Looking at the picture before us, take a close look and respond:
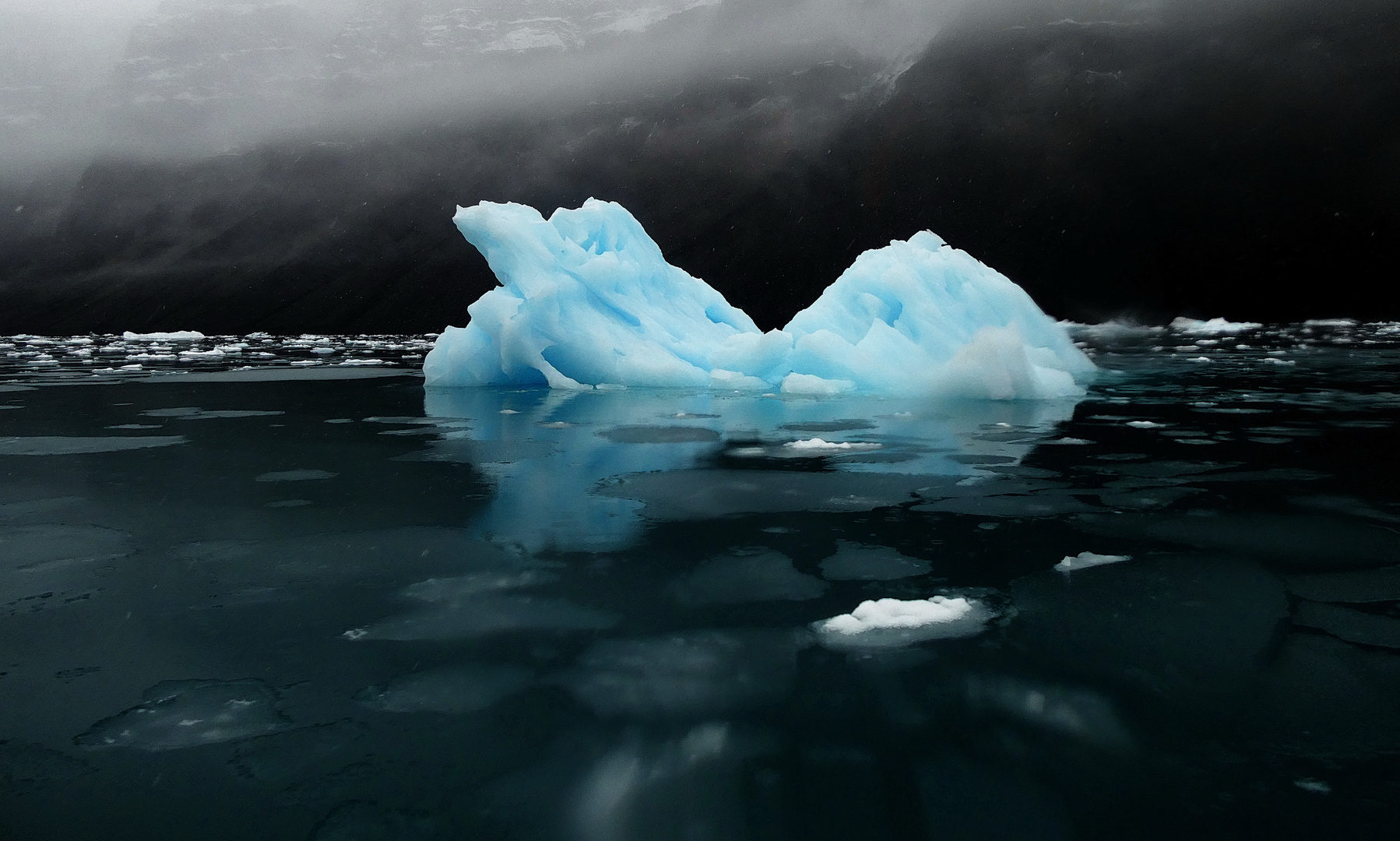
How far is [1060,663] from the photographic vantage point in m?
3.06

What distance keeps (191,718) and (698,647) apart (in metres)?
1.64

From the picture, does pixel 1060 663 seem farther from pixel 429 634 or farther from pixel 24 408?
pixel 24 408

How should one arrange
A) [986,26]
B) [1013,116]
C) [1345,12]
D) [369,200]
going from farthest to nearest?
[369,200], [986,26], [1013,116], [1345,12]

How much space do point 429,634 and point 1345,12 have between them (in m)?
99.2

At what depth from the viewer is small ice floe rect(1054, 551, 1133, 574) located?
4.09 metres

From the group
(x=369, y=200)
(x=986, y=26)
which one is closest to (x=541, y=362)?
(x=986, y=26)

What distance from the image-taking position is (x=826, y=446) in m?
7.49

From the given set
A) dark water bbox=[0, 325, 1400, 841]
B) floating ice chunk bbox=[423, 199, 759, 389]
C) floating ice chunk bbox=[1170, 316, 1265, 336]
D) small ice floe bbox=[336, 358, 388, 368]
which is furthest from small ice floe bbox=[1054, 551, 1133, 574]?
floating ice chunk bbox=[1170, 316, 1265, 336]

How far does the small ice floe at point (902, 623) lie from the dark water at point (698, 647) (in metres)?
0.05

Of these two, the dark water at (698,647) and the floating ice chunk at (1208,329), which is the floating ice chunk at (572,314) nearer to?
the dark water at (698,647)

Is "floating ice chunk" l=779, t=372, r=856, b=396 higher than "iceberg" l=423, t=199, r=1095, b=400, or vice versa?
"iceberg" l=423, t=199, r=1095, b=400

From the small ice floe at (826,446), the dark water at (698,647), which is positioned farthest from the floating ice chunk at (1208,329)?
the dark water at (698,647)

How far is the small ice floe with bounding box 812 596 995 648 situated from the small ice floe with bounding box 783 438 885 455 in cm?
371

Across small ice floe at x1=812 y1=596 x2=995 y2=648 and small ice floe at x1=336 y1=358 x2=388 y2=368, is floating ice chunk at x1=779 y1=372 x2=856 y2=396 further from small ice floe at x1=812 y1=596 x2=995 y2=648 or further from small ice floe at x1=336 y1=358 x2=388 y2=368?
small ice floe at x1=336 y1=358 x2=388 y2=368
